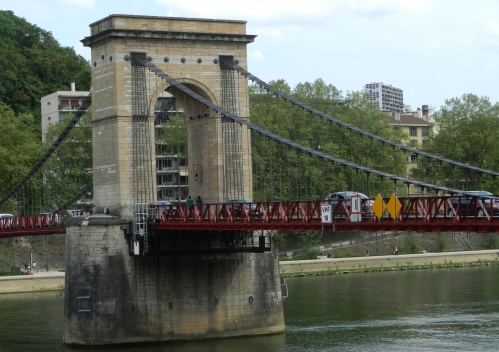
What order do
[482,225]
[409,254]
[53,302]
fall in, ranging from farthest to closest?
[409,254] → [53,302] → [482,225]

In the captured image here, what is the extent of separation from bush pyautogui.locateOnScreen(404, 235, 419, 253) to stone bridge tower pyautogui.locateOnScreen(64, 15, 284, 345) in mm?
42852

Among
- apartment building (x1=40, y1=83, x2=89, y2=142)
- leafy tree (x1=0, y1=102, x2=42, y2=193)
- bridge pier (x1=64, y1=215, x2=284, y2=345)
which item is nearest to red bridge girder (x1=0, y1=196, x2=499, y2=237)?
bridge pier (x1=64, y1=215, x2=284, y2=345)

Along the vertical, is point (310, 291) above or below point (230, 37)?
below

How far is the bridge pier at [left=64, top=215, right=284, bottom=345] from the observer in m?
49.7

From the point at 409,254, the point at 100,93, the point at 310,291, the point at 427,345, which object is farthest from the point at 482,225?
the point at 409,254

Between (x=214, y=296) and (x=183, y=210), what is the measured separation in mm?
5880

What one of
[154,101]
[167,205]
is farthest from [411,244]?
[167,205]

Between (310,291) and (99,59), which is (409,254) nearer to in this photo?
(310,291)

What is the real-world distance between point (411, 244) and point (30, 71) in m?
50.3

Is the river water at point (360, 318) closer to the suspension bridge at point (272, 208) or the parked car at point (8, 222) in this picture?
the parked car at point (8, 222)

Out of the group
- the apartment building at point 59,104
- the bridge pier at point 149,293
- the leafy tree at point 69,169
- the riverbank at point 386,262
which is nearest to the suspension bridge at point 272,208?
the bridge pier at point 149,293

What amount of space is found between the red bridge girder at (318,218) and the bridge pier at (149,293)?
7.17 ft

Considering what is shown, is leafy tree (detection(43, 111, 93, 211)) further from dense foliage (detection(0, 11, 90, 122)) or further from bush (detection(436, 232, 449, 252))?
dense foliage (detection(0, 11, 90, 122))

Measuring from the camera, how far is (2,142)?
98.1 meters
